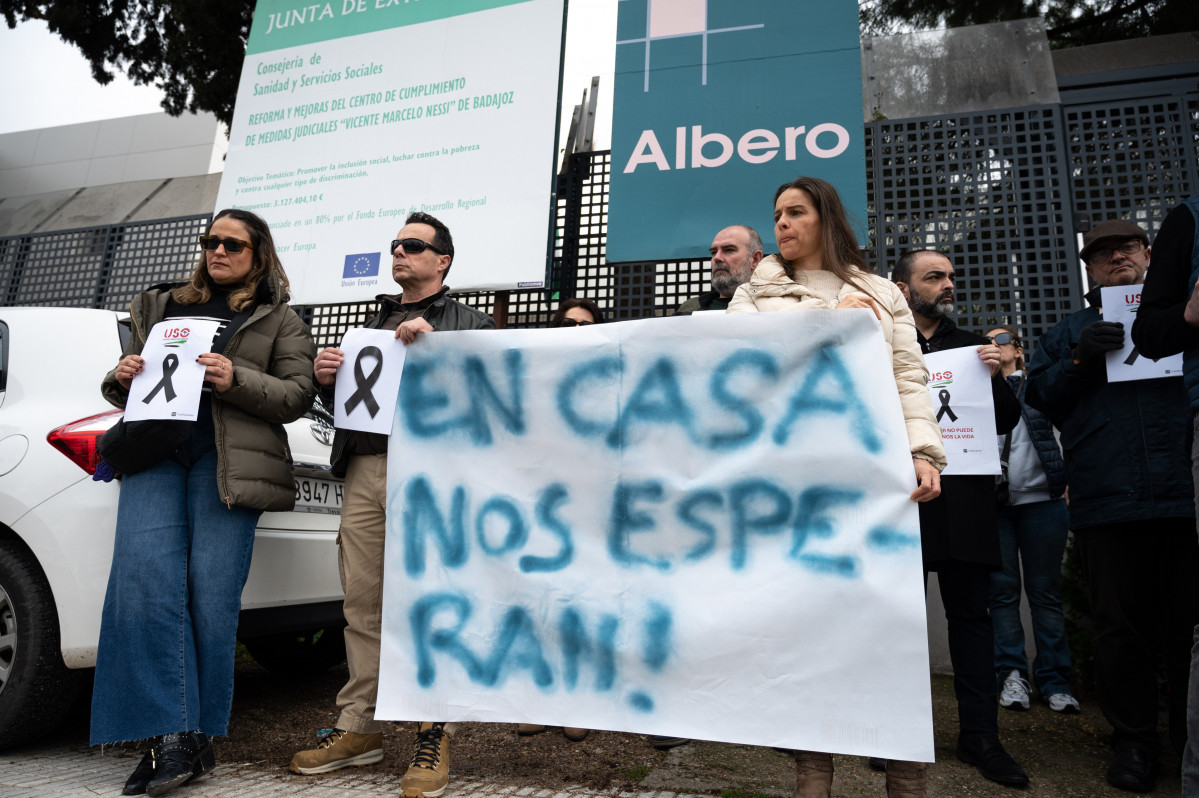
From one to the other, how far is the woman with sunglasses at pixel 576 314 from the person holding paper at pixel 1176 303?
2186mm

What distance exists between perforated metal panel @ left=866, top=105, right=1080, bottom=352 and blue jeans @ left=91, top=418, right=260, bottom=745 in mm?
4292

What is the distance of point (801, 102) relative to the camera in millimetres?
5535

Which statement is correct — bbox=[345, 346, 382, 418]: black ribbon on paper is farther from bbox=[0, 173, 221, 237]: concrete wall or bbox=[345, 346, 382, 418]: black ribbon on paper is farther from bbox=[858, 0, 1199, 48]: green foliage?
bbox=[0, 173, 221, 237]: concrete wall

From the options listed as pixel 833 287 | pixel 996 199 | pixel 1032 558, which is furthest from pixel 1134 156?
pixel 833 287

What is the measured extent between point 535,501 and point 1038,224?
4.20 meters

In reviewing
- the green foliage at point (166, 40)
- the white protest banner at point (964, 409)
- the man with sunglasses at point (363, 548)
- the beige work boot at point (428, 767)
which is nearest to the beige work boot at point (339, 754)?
the man with sunglasses at point (363, 548)

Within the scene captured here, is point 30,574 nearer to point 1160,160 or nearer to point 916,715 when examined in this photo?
point 916,715

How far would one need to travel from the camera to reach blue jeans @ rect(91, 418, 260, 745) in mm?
2596

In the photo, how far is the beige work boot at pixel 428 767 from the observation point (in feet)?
8.23

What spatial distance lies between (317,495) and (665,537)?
160cm

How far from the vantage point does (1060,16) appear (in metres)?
6.70

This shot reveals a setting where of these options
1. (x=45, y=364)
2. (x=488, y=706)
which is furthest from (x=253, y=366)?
(x=488, y=706)

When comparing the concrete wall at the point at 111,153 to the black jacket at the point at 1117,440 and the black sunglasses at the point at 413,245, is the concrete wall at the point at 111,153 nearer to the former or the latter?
the black sunglasses at the point at 413,245

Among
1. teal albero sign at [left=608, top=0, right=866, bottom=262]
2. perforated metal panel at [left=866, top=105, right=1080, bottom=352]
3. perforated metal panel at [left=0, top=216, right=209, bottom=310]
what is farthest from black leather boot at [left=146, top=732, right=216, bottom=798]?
perforated metal panel at [left=0, top=216, right=209, bottom=310]
